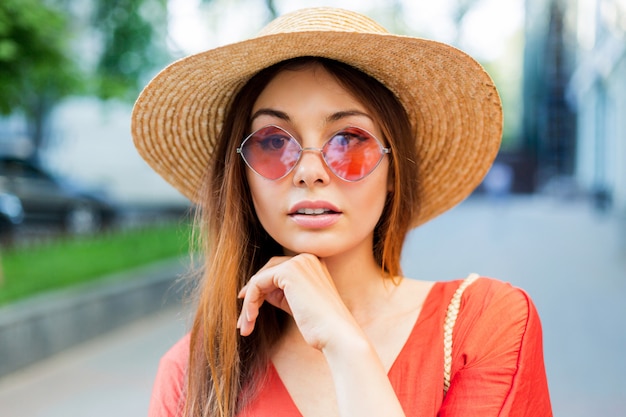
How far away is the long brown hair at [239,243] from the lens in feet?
5.71

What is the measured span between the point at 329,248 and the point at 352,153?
223mm

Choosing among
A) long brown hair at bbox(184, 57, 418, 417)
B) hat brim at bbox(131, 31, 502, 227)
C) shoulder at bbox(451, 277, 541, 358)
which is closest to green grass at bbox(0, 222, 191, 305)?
hat brim at bbox(131, 31, 502, 227)

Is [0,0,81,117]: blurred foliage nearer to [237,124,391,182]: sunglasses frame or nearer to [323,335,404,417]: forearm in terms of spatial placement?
[237,124,391,182]: sunglasses frame

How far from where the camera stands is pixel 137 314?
7957mm

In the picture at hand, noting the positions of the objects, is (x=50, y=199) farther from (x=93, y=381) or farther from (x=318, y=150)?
(x=318, y=150)

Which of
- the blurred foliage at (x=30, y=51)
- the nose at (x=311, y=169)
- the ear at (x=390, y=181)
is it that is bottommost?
the ear at (x=390, y=181)

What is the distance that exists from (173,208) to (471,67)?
16.9m

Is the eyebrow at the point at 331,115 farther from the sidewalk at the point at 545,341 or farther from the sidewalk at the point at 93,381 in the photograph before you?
the sidewalk at the point at 93,381

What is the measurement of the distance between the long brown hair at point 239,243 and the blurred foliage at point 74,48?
5594mm

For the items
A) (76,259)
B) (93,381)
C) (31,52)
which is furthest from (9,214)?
(93,381)

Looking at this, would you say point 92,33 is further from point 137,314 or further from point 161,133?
point 161,133

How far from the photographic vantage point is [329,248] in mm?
1704

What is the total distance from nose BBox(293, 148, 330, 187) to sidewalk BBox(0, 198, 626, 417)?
817mm

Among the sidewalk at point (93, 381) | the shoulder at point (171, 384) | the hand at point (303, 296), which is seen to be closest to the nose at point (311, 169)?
the hand at point (303, 296)
